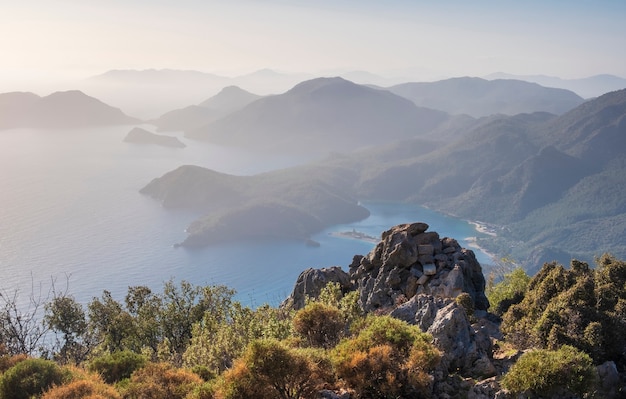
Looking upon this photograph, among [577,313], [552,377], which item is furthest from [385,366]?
[577,313]

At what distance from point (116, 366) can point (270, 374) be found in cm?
1579

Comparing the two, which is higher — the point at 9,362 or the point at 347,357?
the point at 347,357

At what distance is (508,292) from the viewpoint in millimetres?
54594

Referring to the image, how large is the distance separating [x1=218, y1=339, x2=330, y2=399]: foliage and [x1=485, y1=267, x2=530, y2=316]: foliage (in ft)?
80.7

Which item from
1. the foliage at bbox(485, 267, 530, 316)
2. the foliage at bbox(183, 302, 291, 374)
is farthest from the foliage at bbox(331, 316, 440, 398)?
the foliage at bbox(485, 267, 530, 316)

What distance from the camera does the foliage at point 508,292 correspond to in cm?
4294

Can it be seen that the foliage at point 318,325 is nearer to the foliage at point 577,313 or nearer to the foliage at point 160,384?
the foliage at point 160,384

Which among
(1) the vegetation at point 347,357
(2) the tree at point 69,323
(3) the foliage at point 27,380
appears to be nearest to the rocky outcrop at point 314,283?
(1) the vegetation at point 347,357

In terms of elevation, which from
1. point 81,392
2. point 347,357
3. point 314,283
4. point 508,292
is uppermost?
point 347,357

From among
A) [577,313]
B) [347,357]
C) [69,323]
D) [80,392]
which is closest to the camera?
[347,357]

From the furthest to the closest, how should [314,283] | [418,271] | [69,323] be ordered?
[314,283], [69,323], [418,271]

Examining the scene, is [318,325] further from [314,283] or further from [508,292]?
[508,292]

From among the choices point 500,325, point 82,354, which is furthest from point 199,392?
point 82,354

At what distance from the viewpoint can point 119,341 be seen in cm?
4881
